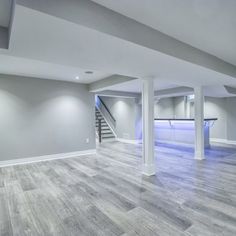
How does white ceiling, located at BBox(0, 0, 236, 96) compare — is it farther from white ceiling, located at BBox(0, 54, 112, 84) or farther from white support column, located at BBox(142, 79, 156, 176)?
white support column, located at BBox(142, 79, 156, 176)

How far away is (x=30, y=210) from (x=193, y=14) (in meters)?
3.38

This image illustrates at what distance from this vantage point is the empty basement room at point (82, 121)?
1.76 m

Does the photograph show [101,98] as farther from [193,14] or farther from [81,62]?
[193,14]

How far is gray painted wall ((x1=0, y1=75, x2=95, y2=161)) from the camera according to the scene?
15.5 feet

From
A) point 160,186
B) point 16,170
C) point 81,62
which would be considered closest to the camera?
point 81,62

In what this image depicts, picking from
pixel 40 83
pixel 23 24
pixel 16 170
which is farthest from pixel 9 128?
pixel 23 24

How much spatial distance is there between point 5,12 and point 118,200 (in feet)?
9.78

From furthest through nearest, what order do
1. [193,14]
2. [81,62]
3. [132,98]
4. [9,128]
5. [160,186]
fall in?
[132,98]
[9,128]
[160,186]
[81,62]
[193,14]

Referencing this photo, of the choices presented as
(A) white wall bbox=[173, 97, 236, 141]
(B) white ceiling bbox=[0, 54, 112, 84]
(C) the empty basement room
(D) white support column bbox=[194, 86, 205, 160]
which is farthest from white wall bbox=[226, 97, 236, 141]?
(B) white ceiling bbox=[0, 54, 112, 84]

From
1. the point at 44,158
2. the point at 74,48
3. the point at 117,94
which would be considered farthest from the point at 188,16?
the point at 117,94

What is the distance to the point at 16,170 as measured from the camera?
4305 millimetres

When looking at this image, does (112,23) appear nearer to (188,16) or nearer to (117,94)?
(188,16)

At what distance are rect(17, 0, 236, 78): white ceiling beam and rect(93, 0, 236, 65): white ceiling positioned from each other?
0.07 m

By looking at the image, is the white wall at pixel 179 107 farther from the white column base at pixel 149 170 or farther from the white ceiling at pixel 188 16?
the white ceiling at pixel 188 16
